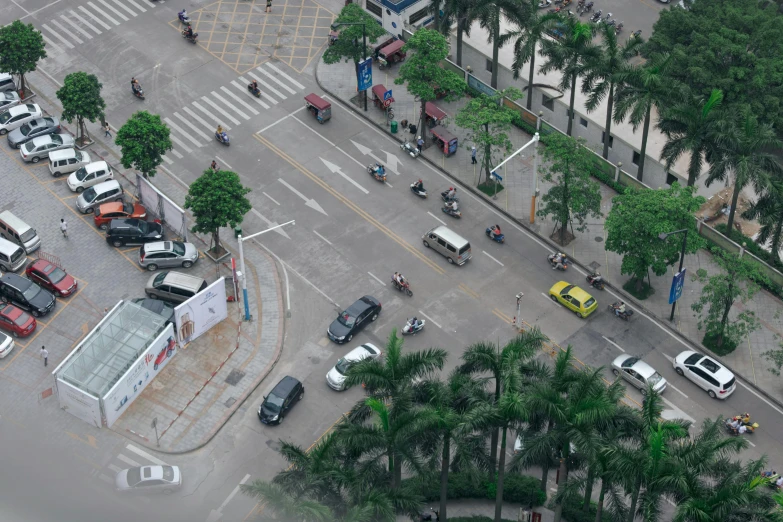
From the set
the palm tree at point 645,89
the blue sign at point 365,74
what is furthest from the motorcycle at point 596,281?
the blue sign at point 365,74

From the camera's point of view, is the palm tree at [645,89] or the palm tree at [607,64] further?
the palm tree at [607,64]

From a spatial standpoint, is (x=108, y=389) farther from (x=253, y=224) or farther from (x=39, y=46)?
(x=39, y=46)

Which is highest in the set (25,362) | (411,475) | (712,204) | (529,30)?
(529,30)

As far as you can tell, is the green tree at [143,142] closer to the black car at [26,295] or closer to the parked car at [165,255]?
the parked car at [165,255]

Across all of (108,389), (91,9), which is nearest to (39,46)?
(91,9)

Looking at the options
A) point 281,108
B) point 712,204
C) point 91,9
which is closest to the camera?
point 712,204

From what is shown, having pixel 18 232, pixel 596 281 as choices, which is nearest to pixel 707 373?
pixel 596 281
